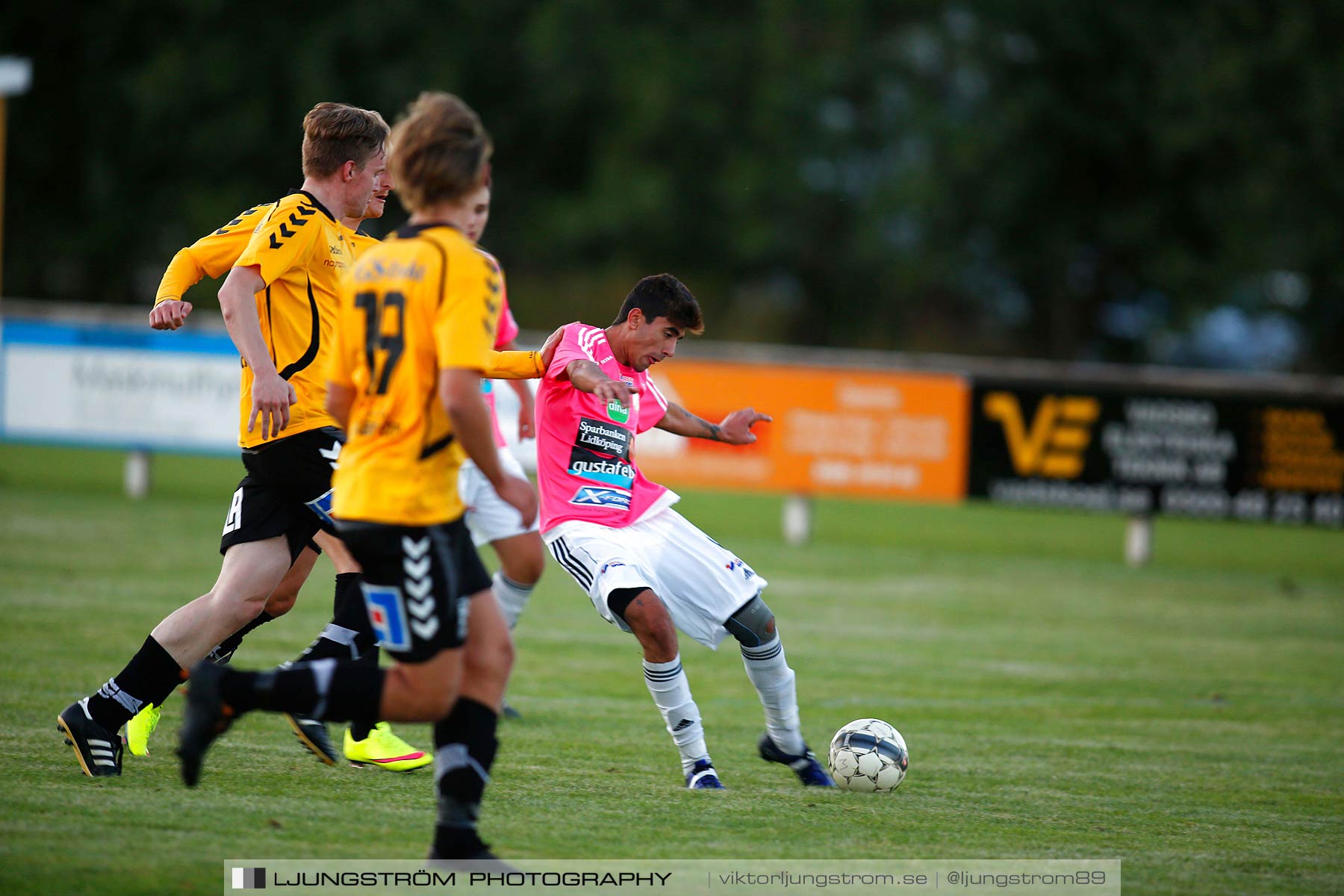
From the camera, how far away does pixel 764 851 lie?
4.61m

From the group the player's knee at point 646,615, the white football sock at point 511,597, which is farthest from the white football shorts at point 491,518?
the player's knee at point 646,615

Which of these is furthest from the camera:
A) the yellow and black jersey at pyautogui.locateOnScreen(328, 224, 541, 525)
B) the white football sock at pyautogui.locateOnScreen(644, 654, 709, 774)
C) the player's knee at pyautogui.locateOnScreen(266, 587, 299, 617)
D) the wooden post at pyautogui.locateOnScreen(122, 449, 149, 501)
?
the wooden post at pyautogui.locateOnScreen(122, 449, 149, 501)

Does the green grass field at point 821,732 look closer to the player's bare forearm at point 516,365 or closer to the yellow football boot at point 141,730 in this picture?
the yellow football boot at point 141,730

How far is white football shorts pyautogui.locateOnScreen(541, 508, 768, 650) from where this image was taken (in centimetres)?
570

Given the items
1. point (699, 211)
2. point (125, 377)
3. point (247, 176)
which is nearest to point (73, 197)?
point (247, 176)

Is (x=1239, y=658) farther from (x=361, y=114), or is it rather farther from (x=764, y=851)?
(x=361, y=114)

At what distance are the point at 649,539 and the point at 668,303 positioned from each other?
3.10 ft

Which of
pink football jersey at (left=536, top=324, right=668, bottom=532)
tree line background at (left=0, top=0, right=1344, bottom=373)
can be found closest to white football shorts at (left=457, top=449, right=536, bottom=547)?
pink football jersey at (left=536, top=324, right=668, bottom=532)

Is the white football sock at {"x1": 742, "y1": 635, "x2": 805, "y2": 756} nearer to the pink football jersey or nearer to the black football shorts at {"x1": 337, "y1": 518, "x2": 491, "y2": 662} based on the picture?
the pink football jersey

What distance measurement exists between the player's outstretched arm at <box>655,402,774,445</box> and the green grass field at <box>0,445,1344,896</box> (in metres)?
1.38

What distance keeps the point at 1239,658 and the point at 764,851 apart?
6.22 m

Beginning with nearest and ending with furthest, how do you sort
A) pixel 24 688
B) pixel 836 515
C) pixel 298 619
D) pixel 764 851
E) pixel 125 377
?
pixel 764 851 → pixel 24 688 → pixel 298 619 → pixel 125 377 → pixel 836 515

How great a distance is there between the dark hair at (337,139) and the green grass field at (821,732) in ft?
7.46

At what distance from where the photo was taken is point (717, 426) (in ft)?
19.7
